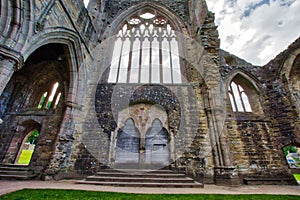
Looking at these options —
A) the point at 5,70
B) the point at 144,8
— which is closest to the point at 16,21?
the point at 5,70

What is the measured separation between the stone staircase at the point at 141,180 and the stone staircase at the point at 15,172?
9.32 feet

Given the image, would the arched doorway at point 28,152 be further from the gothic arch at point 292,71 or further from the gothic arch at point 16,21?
the gothic arch at point 292,71

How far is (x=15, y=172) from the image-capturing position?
6.27 meters

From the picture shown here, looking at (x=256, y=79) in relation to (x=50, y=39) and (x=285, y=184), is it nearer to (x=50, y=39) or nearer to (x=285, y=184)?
(x=285, y=184)

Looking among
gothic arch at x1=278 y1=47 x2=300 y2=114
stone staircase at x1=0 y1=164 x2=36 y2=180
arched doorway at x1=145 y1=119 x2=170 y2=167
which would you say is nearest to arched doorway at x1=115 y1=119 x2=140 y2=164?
arched doorway at x1=145 y1=119 x2=170 y2=167

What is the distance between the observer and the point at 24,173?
245 inches

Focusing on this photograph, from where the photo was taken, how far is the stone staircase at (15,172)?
5773 millimetres

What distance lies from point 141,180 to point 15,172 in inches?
224

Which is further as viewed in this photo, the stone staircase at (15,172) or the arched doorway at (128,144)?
the arched doorway at (128,144)

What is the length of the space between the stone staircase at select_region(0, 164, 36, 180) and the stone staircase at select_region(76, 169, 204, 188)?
2.84m

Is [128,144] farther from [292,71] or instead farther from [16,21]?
[292,71]

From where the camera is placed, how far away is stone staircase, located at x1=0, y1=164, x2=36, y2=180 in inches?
227

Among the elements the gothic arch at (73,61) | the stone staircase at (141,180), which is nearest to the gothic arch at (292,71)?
the stone staircase at (141,180)

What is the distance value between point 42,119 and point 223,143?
892 cm
